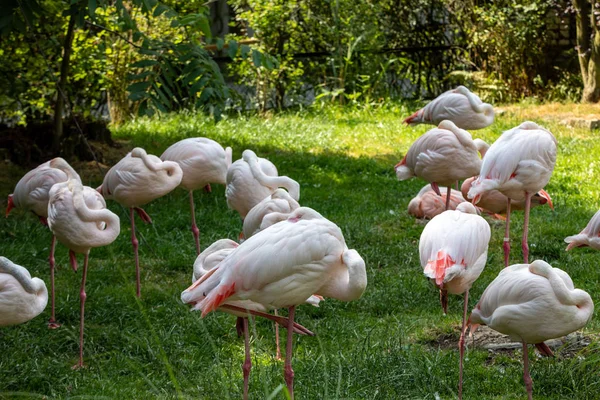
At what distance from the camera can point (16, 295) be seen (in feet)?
13.2

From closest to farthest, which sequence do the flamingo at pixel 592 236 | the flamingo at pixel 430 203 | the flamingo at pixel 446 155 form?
the flamingo at pixel 592 236 → the flamingo at pixel 446 155 → the flamingo at pixel 430 203

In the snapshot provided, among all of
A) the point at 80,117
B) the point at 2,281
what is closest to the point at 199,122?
the point at 80,117

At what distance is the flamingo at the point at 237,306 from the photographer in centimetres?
377

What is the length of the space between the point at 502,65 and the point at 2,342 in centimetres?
899

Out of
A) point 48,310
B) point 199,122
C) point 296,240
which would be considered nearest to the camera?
point 296,240

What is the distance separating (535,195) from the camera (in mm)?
5832

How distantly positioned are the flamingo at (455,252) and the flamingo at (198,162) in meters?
2.41

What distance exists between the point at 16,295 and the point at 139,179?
70.5 inches

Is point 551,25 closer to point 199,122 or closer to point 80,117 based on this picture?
point 199,122

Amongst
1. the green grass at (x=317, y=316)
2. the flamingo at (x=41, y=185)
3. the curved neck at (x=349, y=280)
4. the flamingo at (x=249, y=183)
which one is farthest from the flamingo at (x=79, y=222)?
the curved neck at (x=349, y=280)

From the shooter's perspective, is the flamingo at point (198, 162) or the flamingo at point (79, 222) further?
the flamingo at point (198, 162)

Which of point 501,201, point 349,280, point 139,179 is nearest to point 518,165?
point 501,201

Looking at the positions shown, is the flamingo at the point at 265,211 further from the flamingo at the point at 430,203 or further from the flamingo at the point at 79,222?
the flamingo at the point at 430,203

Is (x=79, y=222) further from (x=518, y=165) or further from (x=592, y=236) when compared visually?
(x=592, y=236)
